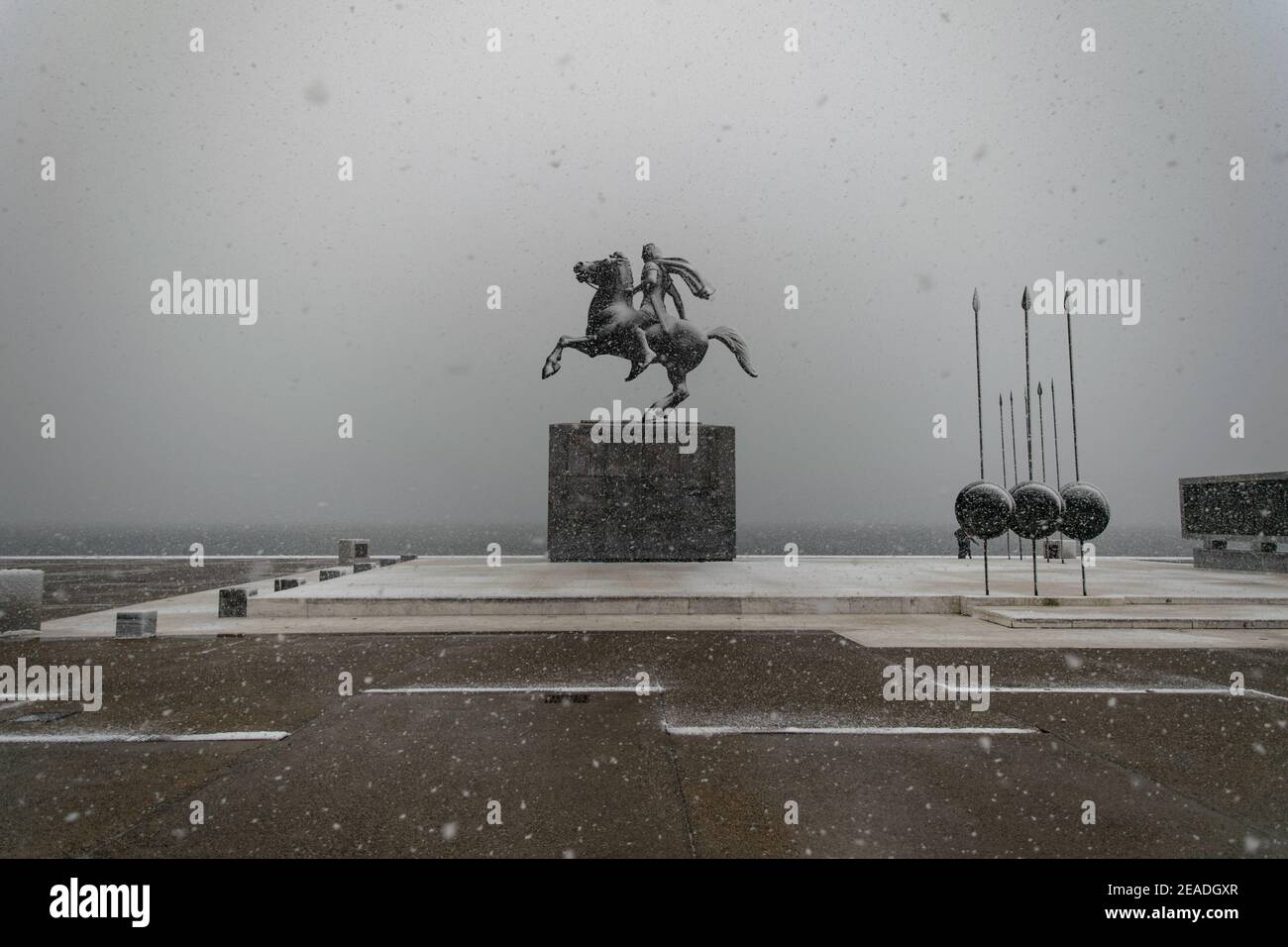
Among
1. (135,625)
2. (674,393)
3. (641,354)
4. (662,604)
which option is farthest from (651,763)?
(674,393)

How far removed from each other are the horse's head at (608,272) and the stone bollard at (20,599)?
1182 cm

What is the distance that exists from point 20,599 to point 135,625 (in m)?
1.22

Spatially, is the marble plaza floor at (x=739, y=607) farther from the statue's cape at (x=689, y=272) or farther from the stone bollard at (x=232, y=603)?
the statue's cape at (x=689, y=272)

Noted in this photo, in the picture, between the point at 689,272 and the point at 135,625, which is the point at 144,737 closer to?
the point at 135,625

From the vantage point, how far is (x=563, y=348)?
17.2 meters

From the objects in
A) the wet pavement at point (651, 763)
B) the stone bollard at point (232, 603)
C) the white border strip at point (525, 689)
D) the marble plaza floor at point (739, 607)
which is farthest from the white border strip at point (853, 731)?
the stone bollard at point (232, 603)

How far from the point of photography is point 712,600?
10562 millimetres

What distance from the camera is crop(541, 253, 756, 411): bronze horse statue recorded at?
17375 mm

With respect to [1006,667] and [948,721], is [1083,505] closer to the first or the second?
[1006,667]

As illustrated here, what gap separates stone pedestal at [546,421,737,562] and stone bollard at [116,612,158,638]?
968cm

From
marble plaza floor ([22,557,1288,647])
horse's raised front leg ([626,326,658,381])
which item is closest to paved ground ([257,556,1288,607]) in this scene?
marble plaza floor ([22,557,1288,647])

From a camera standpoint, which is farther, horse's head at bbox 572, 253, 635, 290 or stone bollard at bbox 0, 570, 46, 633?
horse's head at bbox 572, 253, 635, 290

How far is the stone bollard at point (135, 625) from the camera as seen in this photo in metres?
8.63

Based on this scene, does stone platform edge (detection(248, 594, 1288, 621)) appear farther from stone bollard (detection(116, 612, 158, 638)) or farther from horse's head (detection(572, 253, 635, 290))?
horse's head (detection(572, 253, 635, 290))
